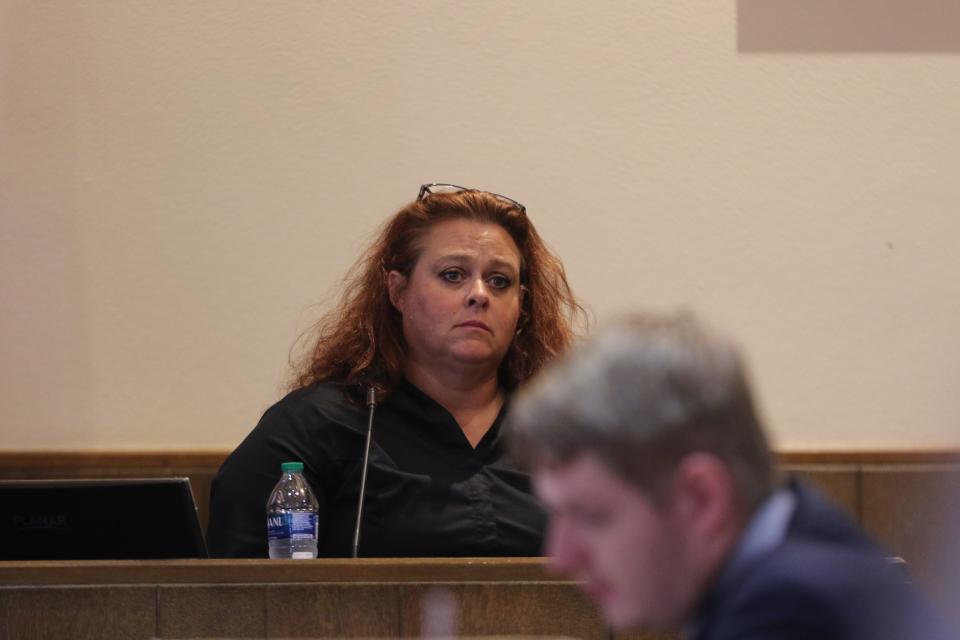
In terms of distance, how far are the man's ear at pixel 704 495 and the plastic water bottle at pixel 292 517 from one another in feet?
5.94

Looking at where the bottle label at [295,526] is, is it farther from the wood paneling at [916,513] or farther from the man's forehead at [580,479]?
the man's forehead at [580,479]

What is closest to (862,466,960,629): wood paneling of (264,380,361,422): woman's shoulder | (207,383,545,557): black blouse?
(207,383,545,557): black blouse

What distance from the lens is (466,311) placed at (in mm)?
2910

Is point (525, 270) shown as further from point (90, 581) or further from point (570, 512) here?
point (570, 512)

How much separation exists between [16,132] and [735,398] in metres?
3.17

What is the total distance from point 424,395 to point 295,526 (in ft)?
1.49

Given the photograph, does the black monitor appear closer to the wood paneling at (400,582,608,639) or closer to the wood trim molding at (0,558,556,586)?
the wood trim molding at (0,558,556,586)

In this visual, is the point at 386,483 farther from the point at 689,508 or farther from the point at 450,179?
the point at 689,508

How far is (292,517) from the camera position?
2.60m

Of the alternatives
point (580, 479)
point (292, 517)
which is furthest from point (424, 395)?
point (580, 479)

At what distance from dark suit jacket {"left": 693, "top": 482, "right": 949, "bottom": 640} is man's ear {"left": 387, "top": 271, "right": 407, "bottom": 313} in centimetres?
227

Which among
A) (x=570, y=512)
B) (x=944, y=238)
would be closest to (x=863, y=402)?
(x=944, y=238)

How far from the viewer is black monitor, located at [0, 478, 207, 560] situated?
2332 millimetres

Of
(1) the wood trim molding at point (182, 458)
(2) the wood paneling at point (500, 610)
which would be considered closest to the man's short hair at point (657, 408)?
(2) the wood paneling at point (500, 610)
